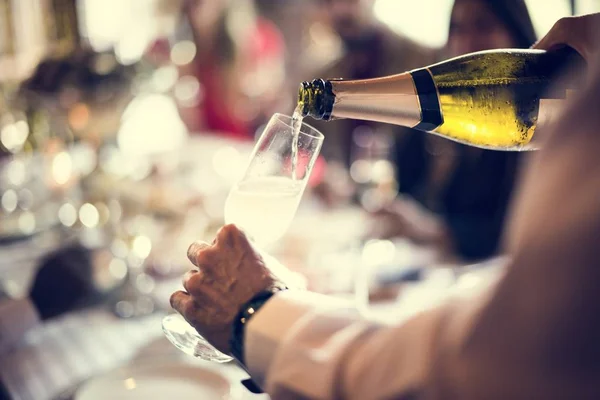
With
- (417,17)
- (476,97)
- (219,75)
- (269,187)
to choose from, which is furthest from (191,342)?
(417,17)

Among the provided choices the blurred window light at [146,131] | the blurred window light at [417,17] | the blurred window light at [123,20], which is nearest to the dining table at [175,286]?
the blurred window light at [146,131]

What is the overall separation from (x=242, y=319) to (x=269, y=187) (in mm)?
252

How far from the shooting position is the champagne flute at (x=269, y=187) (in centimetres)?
67

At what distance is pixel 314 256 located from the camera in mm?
Result: 1478

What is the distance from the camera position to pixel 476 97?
0.76 m

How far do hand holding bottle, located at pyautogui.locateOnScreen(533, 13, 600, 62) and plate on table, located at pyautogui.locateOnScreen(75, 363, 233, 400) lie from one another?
59 cm

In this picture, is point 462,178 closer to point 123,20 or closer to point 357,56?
point 357,56

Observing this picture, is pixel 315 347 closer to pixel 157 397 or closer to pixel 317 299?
pixel 317 299

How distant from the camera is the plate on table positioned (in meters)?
0.80

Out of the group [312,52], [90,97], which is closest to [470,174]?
[90,97]

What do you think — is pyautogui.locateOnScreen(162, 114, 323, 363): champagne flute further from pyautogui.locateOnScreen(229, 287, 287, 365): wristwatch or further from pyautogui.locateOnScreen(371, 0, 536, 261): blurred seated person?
pyautogui.locateOnScreen(371, 0, 536, 261): blurred seated person

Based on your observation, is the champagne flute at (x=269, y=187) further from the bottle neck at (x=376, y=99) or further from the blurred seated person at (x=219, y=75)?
the blurred seated person at (x=219, y=75)

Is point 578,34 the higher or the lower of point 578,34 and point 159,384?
the higher

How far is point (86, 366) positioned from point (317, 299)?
57 centimetres
